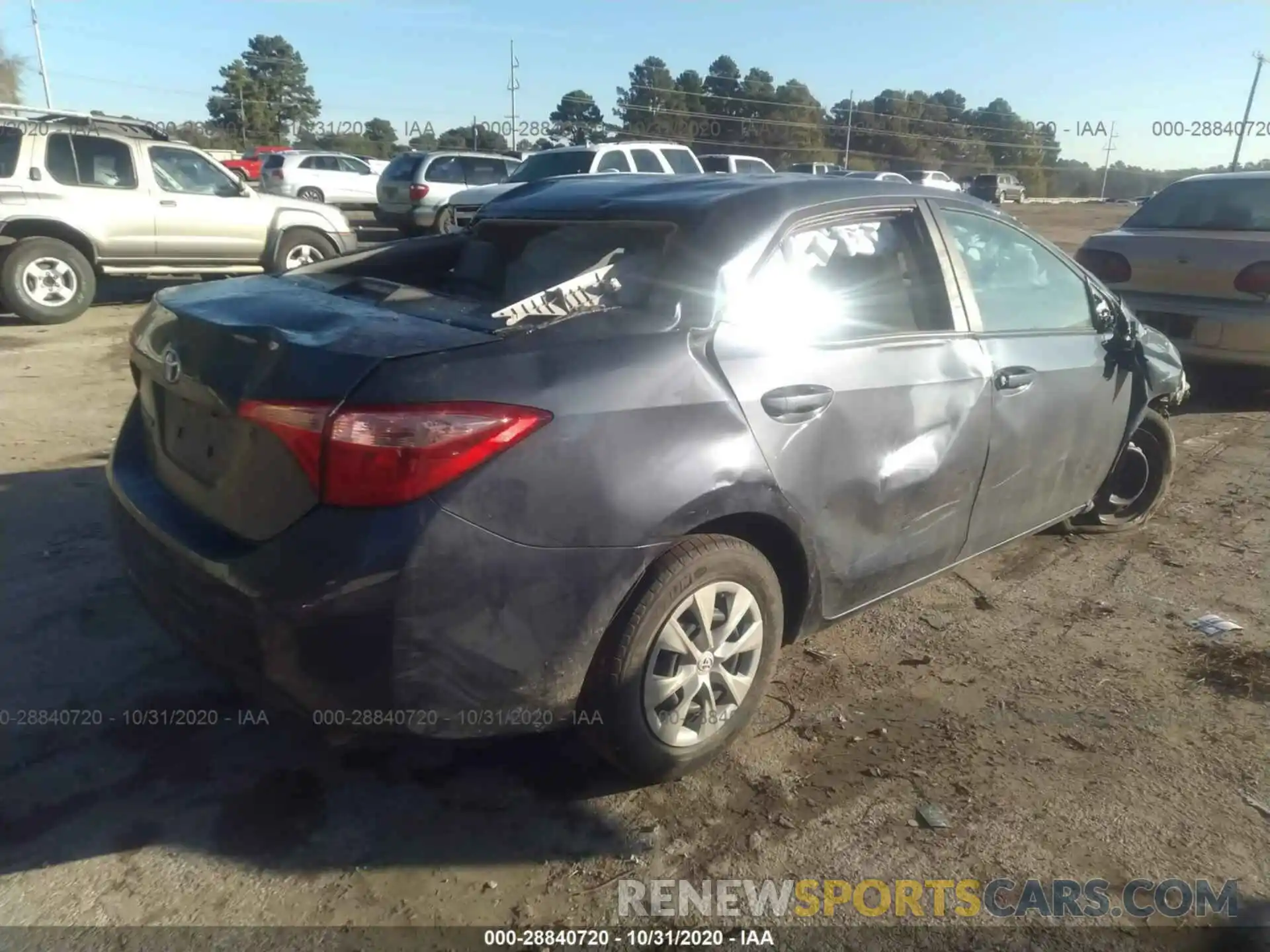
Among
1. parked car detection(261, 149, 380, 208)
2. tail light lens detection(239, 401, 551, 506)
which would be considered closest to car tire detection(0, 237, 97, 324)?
tail light lens detection(239, 401, 551, 506)

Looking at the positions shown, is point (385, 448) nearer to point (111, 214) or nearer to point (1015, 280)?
point (1015, 280)

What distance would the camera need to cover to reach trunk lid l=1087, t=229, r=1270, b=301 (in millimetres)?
6707

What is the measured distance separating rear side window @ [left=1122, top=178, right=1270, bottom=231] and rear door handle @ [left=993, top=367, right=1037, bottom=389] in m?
4.98

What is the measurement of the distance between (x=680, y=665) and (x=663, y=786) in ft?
1.41

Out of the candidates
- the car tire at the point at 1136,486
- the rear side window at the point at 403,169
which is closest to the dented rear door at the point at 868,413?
the car tire at the point at 1136,486

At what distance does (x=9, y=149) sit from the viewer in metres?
→ 9.16

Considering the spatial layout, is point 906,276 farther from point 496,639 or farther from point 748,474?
point 496,639

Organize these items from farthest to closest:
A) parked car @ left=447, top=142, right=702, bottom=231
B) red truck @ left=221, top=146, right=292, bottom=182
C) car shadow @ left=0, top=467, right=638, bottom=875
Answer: red truck @ left=221, top=146, right=292, bottom=182 < parked car @ left=447, top=142, right=702, bottom=231 < car shadow @ left=0, top=467, right=638, bottom=875

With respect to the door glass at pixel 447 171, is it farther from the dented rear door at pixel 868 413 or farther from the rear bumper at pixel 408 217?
the dented rear door at pixel 868 413

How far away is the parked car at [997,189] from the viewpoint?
42.7 meters

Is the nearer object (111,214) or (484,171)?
(111,214)

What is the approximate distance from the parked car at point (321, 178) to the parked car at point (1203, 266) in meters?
18.0

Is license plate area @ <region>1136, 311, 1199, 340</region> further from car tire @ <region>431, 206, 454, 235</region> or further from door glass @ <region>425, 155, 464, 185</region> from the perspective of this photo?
door glass @ <region>425, 155, 464, 185</region>

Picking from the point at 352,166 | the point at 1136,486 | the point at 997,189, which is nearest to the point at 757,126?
the point at 997,189
